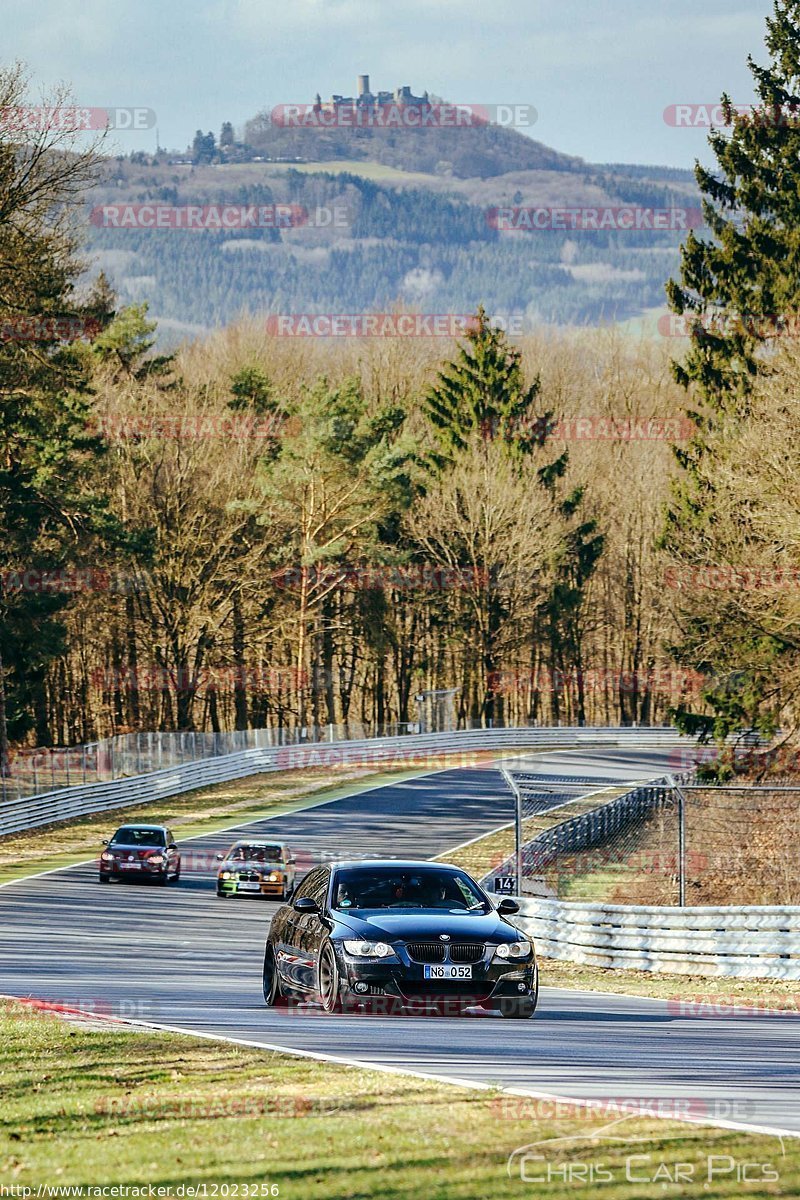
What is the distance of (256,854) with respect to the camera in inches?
1405

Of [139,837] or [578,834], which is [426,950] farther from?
[139,837]

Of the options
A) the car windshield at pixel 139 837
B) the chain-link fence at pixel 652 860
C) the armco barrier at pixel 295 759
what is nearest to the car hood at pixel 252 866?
the car windshield at pixel 139 837

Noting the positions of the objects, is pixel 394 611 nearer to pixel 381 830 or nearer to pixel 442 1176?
pixel 381 830

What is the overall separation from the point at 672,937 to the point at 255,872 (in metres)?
14.4

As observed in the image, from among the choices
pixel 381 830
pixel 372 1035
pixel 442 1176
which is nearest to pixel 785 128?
pixel 381 830

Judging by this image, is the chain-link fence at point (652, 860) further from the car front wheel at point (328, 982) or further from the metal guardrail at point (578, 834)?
the car front wheel at point (328, 982)

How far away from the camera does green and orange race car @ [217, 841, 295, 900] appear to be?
35.2m

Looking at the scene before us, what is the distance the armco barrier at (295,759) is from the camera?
158ft

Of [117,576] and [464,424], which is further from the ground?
[464,424]

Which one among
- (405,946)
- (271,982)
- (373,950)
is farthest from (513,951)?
(271,982)

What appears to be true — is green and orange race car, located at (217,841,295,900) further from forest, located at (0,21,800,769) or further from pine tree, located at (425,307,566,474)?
pine tree, located at (425,307,566,474)

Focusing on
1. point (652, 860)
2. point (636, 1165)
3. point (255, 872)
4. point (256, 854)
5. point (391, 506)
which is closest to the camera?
point (636, 1165)

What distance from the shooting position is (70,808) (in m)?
49.2

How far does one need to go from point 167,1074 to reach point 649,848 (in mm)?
19238
